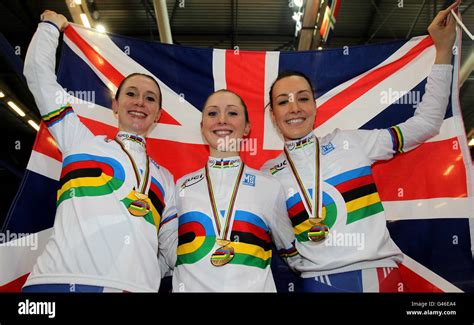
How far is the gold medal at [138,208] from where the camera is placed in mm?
2330

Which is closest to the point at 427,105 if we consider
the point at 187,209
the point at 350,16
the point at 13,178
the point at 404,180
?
the point at 404,180

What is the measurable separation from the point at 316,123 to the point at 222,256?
1485 millimetres

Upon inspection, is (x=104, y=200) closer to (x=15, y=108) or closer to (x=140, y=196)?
(x=140, y=196)

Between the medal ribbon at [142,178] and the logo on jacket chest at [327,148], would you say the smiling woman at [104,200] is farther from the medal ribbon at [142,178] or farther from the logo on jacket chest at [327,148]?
the logo on jacket chest at [327,148]

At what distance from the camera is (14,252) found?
8.66 feet

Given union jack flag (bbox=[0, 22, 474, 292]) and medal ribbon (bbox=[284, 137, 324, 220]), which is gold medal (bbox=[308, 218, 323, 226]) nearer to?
medal ribbon (bbox=[284, 137, 324, 220])

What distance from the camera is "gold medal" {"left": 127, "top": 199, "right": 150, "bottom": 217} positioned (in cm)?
233

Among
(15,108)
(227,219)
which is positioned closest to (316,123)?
(227,219)

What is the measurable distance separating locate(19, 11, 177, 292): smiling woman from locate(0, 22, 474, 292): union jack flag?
446 mm

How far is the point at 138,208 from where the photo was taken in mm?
2342

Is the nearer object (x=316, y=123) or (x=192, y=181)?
(x=192, y=181)

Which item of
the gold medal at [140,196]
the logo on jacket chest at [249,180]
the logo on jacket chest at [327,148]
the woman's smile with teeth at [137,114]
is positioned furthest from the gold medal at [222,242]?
the woman's smile with teeth at [137,114]

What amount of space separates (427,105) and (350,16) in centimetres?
529

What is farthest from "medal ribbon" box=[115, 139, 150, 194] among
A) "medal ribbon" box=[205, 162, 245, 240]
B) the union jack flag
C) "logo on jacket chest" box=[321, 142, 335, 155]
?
"logo on jacket chest" box=[321, 142, 335, 155]
